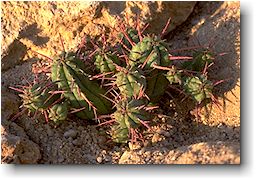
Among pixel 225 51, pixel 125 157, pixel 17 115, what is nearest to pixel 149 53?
pixel 125 157

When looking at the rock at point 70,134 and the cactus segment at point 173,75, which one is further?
the rock at point 70,134

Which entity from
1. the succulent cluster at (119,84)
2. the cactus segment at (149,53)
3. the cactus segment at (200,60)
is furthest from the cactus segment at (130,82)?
the cactus segment at (200,60)

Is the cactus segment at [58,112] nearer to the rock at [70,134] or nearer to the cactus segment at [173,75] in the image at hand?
the rock at [70,134]

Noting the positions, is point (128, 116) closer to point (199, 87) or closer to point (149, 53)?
point (149, 53)

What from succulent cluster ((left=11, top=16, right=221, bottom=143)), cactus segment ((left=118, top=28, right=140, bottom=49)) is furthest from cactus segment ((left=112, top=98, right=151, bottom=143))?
cactus segment ((left=118, top=28, right=140, bottom=49))

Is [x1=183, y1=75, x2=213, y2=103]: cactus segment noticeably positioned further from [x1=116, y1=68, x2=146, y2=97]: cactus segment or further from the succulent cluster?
[x1=116, y1=68, x2=146, y2=97]: cactus segment

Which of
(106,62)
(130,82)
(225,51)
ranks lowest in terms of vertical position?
(130,82)
